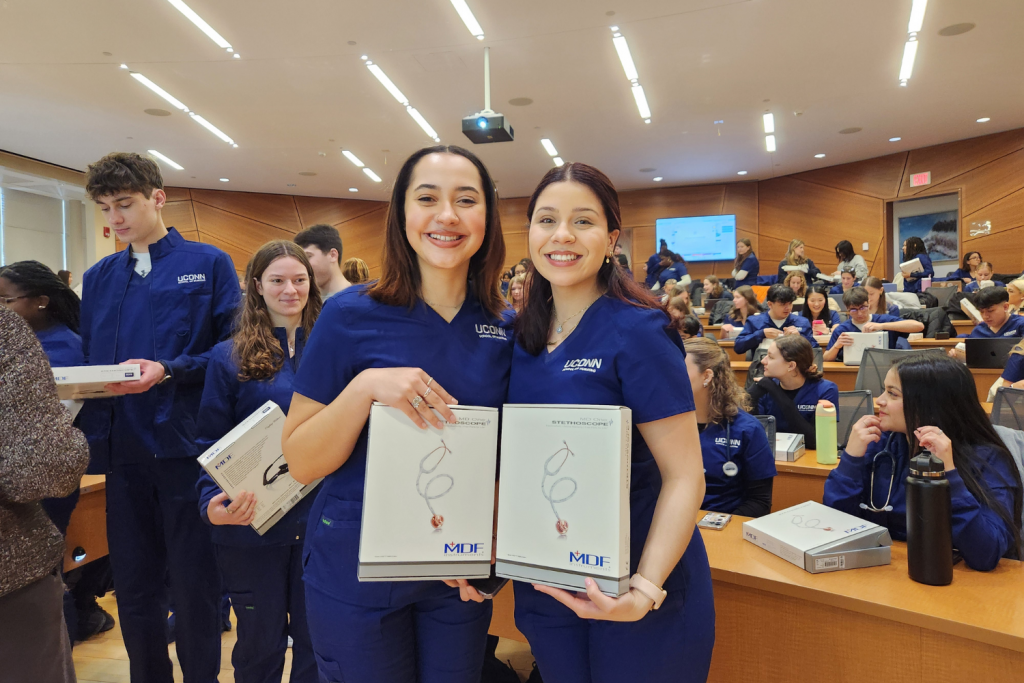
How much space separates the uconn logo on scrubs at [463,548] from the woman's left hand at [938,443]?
123cm

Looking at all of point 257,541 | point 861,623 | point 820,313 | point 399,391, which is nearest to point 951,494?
point 861,623

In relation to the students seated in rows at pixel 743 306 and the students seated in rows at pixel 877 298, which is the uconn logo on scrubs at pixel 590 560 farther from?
the students seated in rows at pixel 743 306

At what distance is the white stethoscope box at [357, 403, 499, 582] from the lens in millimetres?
945

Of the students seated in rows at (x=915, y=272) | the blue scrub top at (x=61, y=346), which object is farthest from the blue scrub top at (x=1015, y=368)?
the students seated in rows at (x=915, y=272)

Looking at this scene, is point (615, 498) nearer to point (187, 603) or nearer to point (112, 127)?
point (187, 603)

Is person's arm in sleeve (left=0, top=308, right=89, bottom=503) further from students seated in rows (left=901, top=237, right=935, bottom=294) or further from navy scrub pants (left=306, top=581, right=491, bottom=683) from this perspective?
students seated in rows (left=901, top=237, right=935, bottom=294)

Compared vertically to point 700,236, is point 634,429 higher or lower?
lower

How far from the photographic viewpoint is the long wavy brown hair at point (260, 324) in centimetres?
178

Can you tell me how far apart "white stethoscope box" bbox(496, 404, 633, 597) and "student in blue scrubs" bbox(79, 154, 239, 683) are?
129 cm

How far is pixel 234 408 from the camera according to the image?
179cm

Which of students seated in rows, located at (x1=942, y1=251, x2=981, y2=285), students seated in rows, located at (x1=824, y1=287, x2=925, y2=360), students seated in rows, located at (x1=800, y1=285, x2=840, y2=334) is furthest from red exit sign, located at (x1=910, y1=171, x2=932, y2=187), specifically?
students seated in rows, located at (x1=824, y1=287, x2=925, y2=360)

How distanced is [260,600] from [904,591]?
1667mm

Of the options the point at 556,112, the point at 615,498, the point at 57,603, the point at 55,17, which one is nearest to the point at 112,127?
the point at 55,17

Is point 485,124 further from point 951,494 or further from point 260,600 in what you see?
point 951,494
